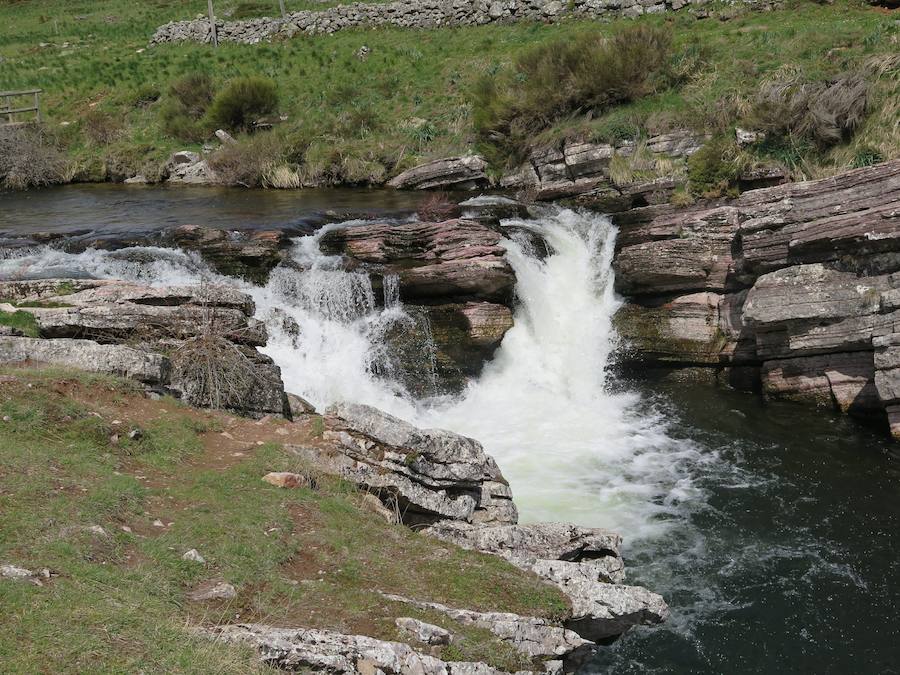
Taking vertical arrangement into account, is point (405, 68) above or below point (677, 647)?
above

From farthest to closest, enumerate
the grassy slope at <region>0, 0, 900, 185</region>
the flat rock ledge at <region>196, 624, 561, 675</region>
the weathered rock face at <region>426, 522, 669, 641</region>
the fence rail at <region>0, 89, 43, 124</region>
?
the fence rail at <region>0, 89, 43, 124</region>
the grassy slope at <region>0, 0, 900, 185</region>
the weathered rock face at <region>426, 522, 669, 641</region>
the flat rock ledge at <region>196, 624, 561, 675</region>

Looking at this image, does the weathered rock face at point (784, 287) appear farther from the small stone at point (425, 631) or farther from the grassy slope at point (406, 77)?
the small stone at point (425, 631)

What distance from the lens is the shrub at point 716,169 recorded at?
19.0m

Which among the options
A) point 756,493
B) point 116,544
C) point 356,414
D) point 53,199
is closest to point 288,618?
point 116,544

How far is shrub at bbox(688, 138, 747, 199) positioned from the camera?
18969 millimetres

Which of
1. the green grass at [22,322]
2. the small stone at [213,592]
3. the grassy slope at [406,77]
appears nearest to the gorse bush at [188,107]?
the grassy slope at [406,77]

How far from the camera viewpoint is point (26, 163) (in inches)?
1082

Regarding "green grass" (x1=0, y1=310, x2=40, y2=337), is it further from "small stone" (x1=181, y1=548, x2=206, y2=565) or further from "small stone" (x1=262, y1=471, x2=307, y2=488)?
"small stone" (x1=181, y1=548, x2=206, y2=565)

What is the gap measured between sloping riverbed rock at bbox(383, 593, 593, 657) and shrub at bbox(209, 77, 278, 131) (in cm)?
2631

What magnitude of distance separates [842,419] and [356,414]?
9.60 metres

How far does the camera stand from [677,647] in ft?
28.8

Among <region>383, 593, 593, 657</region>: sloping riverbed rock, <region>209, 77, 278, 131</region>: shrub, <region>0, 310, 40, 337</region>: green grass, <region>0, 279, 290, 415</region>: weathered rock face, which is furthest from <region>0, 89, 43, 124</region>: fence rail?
<region>383, 593, 593, 657</region>: sloping riverbed rock

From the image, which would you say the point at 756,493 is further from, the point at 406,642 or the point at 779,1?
the point at 779,1

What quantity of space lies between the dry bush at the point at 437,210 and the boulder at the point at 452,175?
74.0 inches
